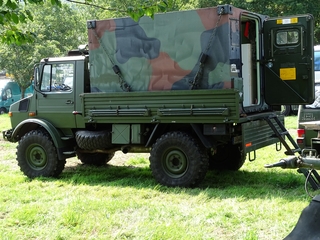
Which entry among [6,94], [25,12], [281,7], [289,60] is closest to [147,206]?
[25,12]

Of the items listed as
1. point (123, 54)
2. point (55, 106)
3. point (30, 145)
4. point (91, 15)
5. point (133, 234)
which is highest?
point (91, 15)

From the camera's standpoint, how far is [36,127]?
882 centimetres

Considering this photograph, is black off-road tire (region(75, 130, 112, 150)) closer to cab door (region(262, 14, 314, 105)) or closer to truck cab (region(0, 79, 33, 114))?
cab door (region(262, 14, 314, 105))

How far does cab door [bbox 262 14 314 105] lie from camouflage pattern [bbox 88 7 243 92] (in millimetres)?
913

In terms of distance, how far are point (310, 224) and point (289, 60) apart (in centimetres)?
609

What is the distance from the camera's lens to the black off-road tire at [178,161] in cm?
712

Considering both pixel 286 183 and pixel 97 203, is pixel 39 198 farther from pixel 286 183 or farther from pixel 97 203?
pixel 286 183

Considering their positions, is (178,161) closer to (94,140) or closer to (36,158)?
(94,140)

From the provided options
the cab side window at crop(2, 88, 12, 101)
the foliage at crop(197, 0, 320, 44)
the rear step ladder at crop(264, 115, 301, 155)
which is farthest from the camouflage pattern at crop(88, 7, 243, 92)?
the cab side window at crop(2, 88, 12, 101)

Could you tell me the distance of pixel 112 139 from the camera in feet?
26.1

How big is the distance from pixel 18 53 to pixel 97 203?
21473mm

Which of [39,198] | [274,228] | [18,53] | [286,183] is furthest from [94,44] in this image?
[18,53]

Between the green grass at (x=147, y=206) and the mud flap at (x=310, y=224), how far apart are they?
291cm

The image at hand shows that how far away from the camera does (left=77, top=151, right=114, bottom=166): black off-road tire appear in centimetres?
972
